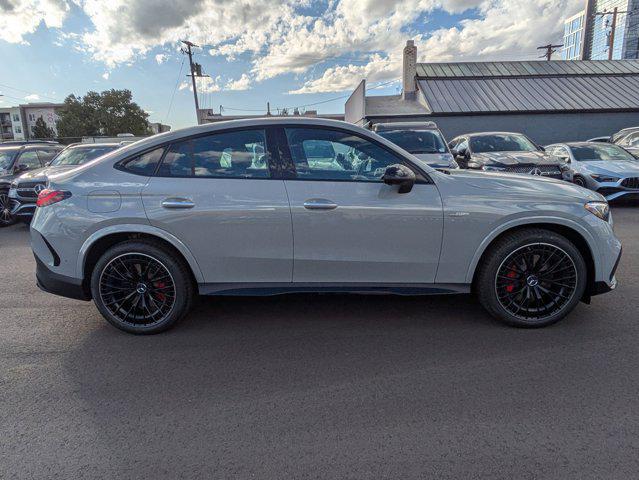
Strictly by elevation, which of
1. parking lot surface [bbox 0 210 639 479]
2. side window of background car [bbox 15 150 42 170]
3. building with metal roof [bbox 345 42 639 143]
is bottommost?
parking lot surface [bbox 0 210 639 479]

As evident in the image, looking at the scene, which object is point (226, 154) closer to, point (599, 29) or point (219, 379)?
point (219, 379)

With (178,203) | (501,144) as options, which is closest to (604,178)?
(501,144)

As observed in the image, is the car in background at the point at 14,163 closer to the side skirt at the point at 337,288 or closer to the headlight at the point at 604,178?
the side skirt at the point at 337,288

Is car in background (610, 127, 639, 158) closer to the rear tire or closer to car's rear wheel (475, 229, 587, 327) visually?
car's rear wheel (475, 229, 587, 327)

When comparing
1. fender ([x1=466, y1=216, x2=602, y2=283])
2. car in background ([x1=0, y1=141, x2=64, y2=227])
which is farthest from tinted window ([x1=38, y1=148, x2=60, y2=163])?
fender ([x1=466, y1=216, x2=602, y2=283])

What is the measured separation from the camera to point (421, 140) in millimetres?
8688

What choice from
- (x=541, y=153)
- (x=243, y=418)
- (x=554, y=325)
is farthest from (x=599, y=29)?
(x=243, y=418)

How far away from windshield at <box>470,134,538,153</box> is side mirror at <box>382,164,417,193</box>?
26.7 feet

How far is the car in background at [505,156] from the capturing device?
30.1 ft

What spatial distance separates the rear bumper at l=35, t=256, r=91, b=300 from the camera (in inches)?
138

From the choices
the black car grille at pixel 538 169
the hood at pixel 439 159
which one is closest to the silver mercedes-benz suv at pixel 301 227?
the hood at pixel 439 159

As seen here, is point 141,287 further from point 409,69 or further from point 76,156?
point 409,69

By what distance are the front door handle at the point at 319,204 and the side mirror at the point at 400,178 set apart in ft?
1.53

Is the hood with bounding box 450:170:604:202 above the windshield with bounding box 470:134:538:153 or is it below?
below
